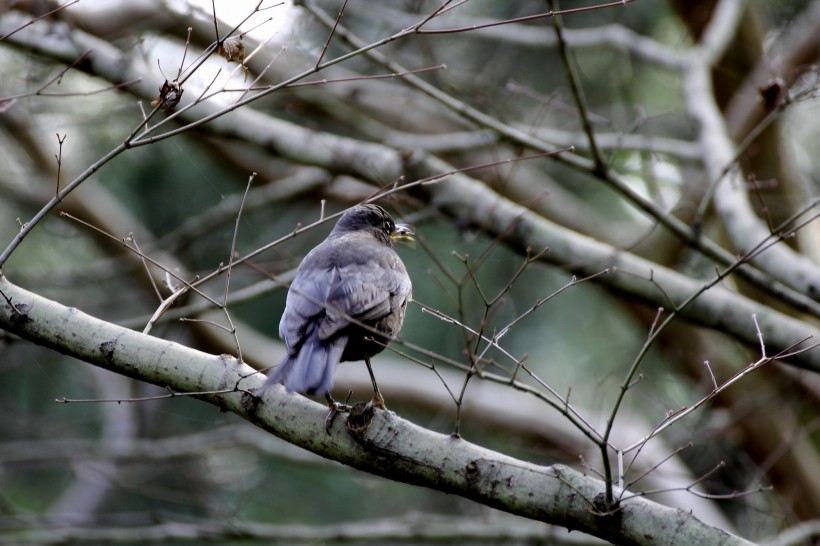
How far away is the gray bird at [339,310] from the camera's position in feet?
9.27

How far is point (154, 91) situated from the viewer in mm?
5125

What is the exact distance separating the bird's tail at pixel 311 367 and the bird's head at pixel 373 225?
1.42m

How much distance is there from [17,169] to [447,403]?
5424 mm

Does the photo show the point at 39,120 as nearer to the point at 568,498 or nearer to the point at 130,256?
the point at 130,256

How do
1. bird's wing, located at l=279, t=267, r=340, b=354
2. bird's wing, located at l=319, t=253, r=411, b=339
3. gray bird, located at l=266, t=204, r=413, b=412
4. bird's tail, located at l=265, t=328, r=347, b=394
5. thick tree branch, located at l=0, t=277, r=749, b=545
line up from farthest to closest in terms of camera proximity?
bird's wing, located at l=319, t=253, r=411, b=339, bird's wing, located at l=279, t=267, r=340, b=354, gray bird, located at l=266, t=204, r=413, b=412, bird's tail, located at l=265, t=328, r=347, b=394, thick tree branch, located at l=0, t=277, r=749, b=545

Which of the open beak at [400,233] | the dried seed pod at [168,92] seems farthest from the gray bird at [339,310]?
the dried seed pod at [168,92]

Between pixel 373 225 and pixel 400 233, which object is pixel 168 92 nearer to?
pixel 373 225

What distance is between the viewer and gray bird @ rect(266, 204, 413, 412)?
283 cm

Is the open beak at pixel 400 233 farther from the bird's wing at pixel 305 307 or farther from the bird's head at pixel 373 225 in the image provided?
the bird's wing at pixel 305 307

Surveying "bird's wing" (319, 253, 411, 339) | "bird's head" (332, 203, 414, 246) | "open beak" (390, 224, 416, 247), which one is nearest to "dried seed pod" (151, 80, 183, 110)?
"bird's wing" (319, 253, 411, 339)

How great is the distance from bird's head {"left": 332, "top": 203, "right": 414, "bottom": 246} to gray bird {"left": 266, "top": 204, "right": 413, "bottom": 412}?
14cm

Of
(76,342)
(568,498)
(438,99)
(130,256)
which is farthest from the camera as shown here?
(130,256)

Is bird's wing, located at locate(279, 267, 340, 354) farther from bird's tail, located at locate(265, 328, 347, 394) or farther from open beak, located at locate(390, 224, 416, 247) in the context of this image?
open beak, located at locate(390, 224, 416, 247)

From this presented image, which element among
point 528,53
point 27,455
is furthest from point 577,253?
point 528,53
